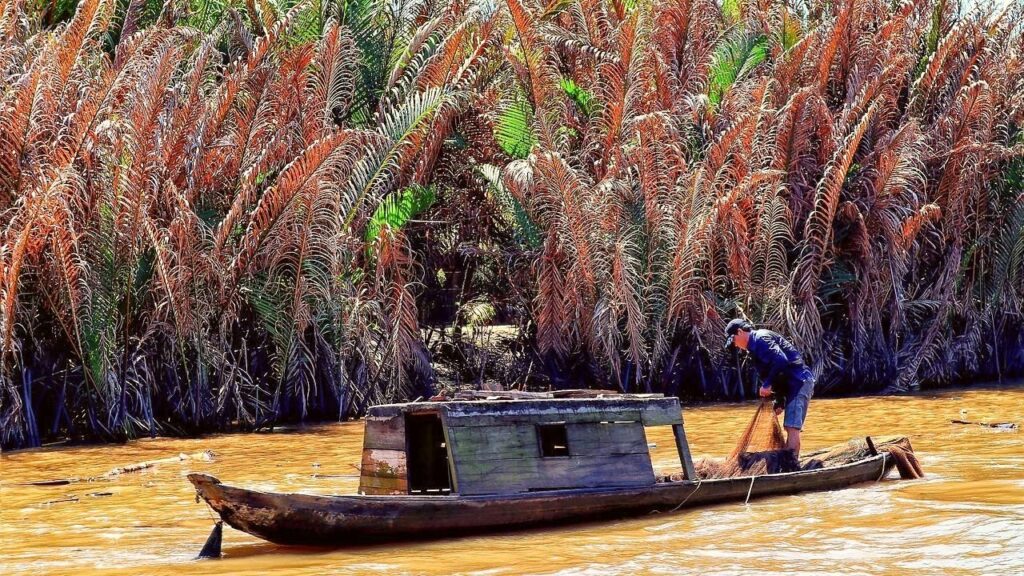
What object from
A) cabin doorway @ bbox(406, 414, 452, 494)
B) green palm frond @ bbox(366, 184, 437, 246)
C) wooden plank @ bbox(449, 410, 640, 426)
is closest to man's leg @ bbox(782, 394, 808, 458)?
wooden plank @ bbox(449, 410, 640, 426)

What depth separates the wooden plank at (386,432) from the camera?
8.18 meters

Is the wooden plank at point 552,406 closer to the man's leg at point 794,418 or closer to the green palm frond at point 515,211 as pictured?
the man's leg at point 794,418

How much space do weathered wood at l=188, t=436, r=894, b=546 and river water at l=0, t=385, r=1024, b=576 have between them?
3.8 inches

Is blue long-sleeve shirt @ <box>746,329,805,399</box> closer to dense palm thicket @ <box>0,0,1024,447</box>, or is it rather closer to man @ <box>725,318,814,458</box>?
man @ <box>725,318,814,458</box>

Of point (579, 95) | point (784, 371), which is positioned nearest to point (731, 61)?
point (579, 95)

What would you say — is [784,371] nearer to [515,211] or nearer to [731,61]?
[515,211]

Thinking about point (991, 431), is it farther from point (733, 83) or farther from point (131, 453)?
point (131, 453)

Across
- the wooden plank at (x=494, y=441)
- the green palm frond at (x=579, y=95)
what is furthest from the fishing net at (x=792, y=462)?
the green palm frond at (x=579, y=95)

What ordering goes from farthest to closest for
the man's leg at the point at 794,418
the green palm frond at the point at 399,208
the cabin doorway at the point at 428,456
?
the green palm frond at the point at 399,208
the man's leg at the point at 794,418
the cabin doorway at the point at 428,456

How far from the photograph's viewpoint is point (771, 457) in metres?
9.73

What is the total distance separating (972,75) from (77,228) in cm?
1329

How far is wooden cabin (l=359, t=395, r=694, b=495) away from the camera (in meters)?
7.92

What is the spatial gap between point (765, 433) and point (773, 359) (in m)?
0.63

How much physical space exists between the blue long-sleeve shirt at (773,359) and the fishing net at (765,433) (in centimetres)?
21
